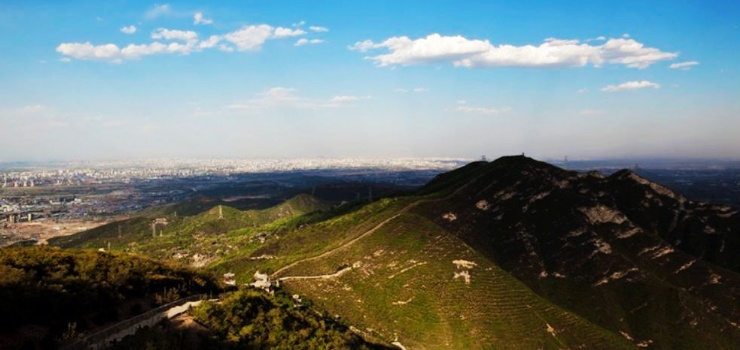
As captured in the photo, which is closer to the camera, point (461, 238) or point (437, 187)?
point (461, 238)

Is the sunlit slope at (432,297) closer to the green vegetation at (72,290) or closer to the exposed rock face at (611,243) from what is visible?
the exposed rock face at (611,243)

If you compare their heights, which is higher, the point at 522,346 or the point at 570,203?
the point at 570,203

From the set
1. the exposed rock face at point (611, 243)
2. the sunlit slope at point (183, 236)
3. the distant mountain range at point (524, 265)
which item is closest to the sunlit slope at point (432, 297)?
the distant mountain range at point (524, 265)

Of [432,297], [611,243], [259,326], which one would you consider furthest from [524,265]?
[259,326]

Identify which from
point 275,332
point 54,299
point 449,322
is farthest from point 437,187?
point 54,299

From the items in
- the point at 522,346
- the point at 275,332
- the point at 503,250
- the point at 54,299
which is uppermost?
the point at 54,299

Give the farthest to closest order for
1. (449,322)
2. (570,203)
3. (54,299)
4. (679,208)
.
Answer: (679,208)
(570,203)
(449,322)
(54,299)

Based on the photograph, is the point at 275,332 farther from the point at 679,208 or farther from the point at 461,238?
the point at 679,208
